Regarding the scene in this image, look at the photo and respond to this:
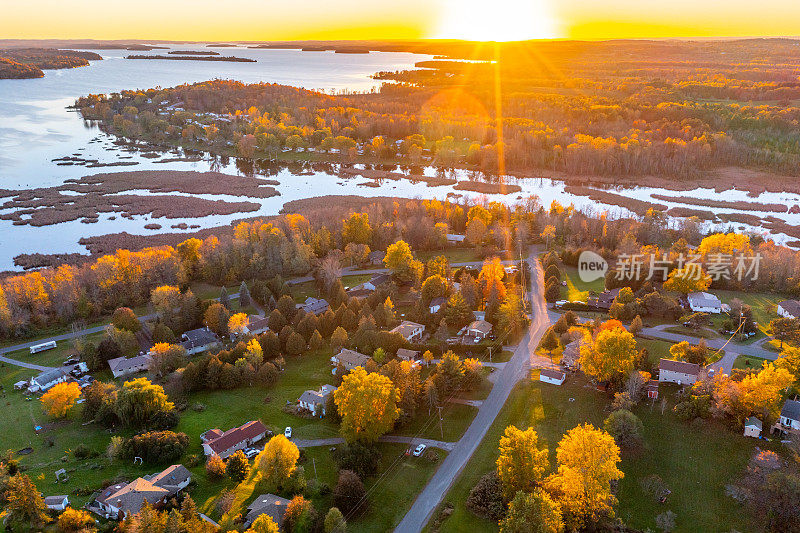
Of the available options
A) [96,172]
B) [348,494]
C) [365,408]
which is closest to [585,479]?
[348,494]

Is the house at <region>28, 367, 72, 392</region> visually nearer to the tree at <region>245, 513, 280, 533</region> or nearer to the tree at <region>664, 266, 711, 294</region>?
the tree at <region>245, 513, 280, 533</region>

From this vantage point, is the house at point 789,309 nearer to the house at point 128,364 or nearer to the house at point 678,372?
the house at point 678,372

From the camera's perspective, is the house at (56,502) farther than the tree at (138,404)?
No

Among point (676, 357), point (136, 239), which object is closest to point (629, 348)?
point (676, 357)

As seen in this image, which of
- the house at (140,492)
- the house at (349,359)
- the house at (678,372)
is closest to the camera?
the house at (140,492)

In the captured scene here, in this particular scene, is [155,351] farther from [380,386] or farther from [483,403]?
[483,403]

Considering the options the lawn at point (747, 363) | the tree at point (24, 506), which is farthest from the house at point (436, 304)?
the tree at point (24, 506)

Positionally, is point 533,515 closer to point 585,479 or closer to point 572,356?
point 585,479
